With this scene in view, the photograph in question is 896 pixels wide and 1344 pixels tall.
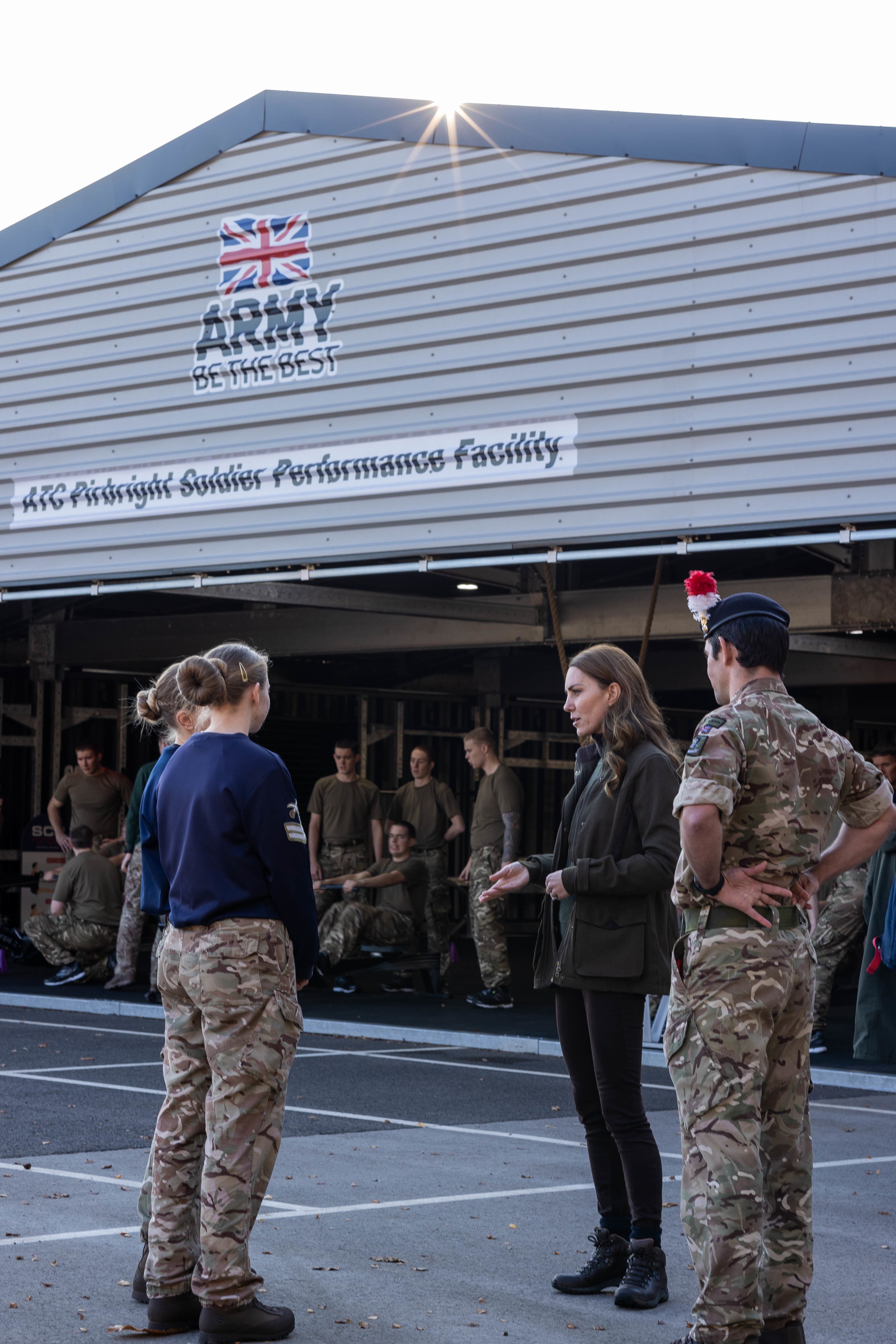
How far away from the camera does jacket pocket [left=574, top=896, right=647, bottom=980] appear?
4801mm

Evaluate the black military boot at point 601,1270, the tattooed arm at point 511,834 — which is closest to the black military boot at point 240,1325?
the black military boot at point 601,1270

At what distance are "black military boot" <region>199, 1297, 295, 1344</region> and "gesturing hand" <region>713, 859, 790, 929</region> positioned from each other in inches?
63.5

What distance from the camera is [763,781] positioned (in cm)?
392

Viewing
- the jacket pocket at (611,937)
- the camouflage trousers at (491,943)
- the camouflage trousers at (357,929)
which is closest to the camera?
the jacket pocket at (611,937)

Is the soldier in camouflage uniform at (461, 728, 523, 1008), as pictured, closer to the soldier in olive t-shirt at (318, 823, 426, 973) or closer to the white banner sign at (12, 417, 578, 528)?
the soldier in olive t-shirt at (318, 823, 426, 973)

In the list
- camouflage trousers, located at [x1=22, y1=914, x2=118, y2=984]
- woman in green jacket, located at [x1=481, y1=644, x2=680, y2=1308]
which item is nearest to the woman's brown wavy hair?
woman in green jacket, located at [x1=481, y1=644, x2=680, y2=1308]

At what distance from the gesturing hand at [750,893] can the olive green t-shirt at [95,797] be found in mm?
12145

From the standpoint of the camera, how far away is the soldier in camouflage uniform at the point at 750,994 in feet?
12.3

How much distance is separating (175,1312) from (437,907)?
940cm

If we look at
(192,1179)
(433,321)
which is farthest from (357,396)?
(192,1179)

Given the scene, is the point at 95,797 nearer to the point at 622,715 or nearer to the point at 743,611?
the point at 622,715

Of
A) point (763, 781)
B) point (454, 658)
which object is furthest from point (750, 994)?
point (454, 658)

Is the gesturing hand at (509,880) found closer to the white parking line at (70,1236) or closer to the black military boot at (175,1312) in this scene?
the black military boot at (175,1312)

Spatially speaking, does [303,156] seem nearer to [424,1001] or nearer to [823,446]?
[823,446]
